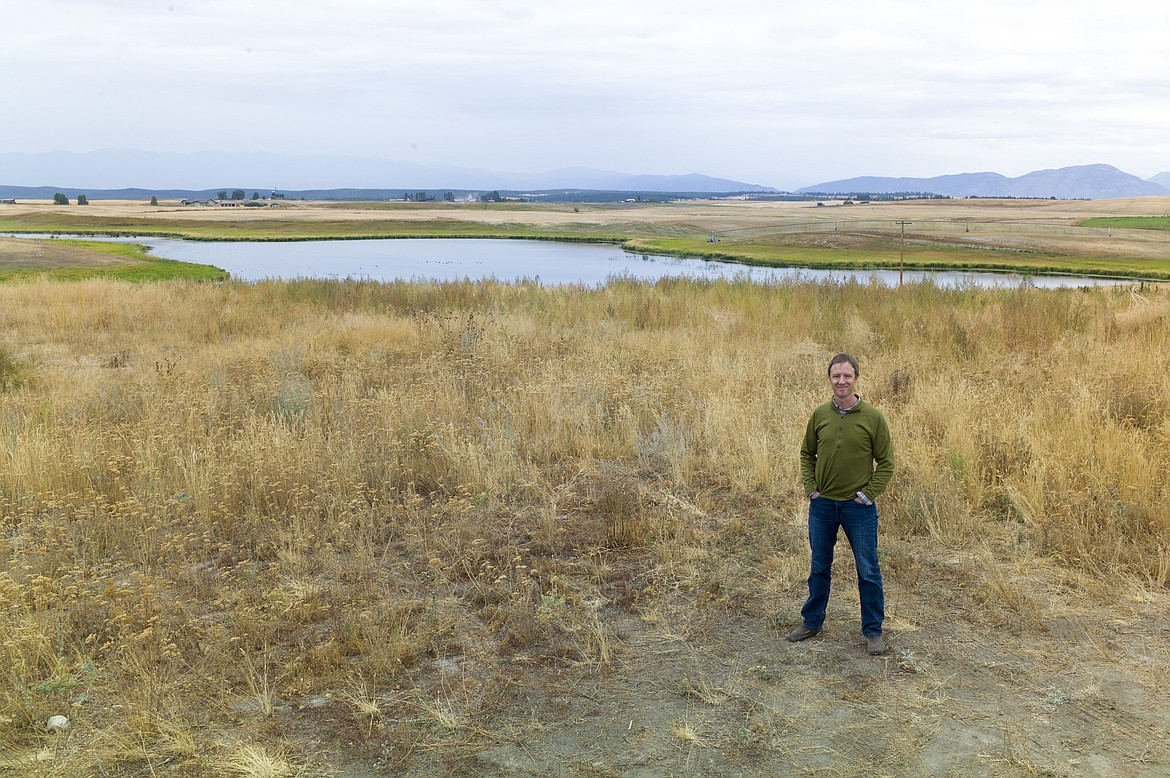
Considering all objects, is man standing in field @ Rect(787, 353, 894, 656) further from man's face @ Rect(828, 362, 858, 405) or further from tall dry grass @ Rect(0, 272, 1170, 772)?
tall dry grass @ Rect(0, 272, 1170, 772)

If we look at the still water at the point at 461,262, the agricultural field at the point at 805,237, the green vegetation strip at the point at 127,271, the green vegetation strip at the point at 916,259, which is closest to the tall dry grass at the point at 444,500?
the green vegetation strip at the point at 127,271

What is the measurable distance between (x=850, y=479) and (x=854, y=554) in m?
0.51

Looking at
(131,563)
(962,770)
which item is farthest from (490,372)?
(962,770)

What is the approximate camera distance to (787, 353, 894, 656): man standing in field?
16.4 ft

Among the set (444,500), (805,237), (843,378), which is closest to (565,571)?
(444,500)

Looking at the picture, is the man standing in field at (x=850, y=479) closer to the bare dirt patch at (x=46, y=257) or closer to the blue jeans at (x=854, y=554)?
the blue jeans at (x=854, y=554)

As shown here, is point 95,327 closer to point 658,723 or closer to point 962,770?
point 658,723

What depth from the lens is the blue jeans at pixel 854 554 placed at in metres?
5.07

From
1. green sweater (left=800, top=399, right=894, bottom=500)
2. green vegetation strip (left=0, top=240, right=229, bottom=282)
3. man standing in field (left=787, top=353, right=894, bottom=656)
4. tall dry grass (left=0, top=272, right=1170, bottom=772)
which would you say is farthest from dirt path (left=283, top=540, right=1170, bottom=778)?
green vegetation strip (left=0, top=240, right=229, bottom=282)

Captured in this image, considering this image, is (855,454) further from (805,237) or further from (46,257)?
(805,237)

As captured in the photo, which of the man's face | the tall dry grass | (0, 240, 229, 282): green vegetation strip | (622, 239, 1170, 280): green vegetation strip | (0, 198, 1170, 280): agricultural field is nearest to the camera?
the tall dry grass

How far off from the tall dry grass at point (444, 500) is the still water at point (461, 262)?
21.2 m

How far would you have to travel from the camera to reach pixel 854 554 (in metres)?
5.18

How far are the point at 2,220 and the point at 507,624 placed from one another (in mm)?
113532
